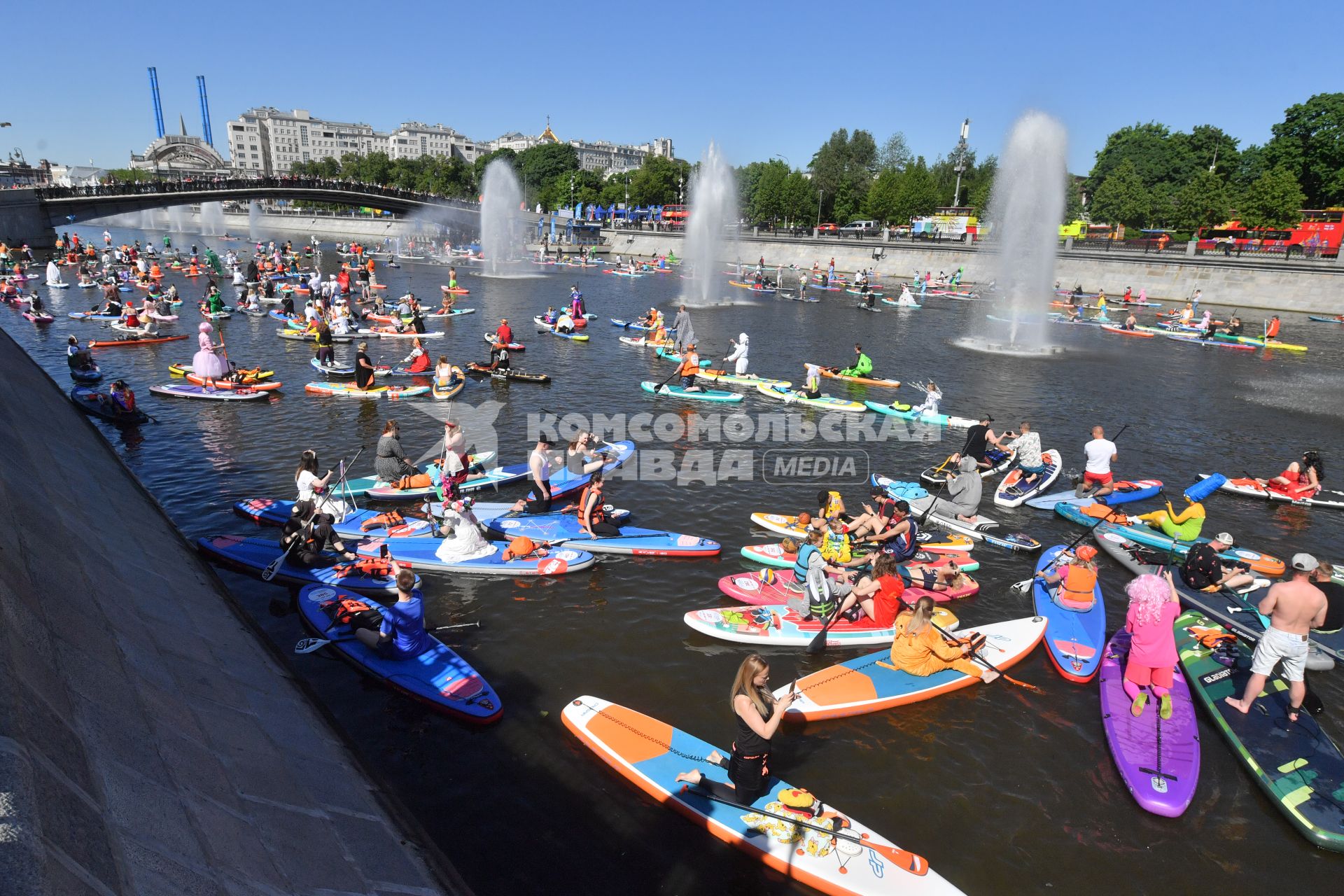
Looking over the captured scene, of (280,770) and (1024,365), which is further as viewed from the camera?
(1024,365)

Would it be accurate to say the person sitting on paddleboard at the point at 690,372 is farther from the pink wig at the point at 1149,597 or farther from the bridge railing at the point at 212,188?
the bridge railing at the point at 212,188

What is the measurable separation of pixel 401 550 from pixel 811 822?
1017 cm

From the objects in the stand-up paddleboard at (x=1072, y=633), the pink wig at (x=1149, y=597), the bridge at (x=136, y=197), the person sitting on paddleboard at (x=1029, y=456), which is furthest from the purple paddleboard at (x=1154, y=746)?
the bridge at (x=136, y=197)

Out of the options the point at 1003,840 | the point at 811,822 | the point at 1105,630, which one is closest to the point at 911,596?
the point at 1105,630

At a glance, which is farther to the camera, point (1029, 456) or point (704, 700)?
point (1029, 456)

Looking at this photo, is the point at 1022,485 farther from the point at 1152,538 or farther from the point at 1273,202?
the point at 1273,202

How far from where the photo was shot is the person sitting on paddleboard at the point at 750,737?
26.8 ft

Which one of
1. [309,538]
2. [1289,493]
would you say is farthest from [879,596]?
[1289,493]

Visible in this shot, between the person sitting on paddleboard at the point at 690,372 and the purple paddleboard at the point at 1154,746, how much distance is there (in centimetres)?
1991

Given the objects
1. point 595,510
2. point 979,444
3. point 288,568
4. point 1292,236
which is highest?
point 1292,236

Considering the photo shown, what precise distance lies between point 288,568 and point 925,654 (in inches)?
484

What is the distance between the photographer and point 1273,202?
71.9 metres

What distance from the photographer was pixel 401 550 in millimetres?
14891

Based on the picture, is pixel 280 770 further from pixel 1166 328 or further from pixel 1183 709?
pixel 1166 328
